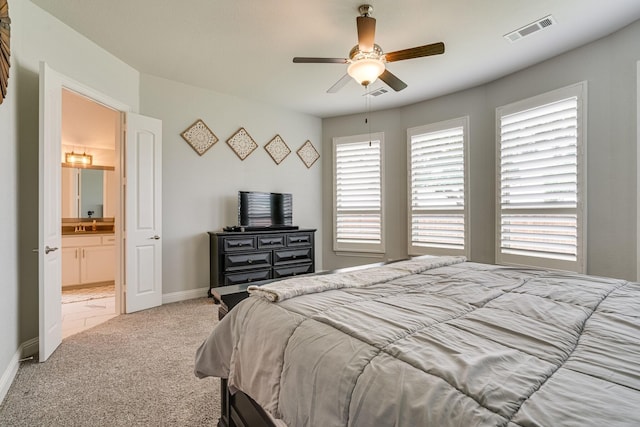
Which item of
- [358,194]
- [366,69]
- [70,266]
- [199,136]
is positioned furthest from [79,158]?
[366,69]

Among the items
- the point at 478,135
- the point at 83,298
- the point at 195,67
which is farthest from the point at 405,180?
the point at 83,298

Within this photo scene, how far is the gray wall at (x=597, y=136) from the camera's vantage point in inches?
113

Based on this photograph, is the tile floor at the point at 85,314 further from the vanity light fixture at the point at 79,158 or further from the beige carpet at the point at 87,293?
the vanity light fixture at the point at 79,158

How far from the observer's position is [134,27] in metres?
2.85

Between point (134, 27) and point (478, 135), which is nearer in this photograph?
point (134, 27)

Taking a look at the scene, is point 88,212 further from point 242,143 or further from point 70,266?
point 242,143

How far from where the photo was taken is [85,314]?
364 centimetres

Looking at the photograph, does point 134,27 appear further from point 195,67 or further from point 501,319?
point 501,319

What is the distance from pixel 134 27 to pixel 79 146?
4255 millimetres

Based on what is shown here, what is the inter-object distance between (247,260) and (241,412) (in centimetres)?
276

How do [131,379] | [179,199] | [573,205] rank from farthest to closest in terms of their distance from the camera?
[179,199], [573,205], [131,379]

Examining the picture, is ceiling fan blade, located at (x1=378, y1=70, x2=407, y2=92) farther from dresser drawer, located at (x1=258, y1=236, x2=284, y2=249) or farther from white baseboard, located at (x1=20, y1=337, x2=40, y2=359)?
white baseboard, located at (x1=20, y1=337, x2=40, y2=359)

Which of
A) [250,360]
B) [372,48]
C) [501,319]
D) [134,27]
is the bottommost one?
[250,360]

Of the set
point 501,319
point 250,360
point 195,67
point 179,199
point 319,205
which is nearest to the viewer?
point 501,319
